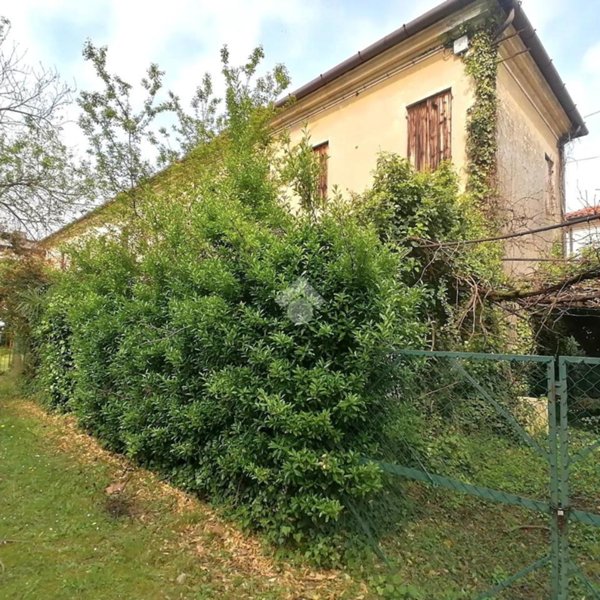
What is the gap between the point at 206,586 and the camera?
9.09 ft

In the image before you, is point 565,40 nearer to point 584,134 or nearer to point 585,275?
point 584,134

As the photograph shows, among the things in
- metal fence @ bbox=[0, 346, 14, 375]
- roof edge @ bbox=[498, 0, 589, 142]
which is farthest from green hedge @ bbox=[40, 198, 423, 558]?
metal fence @ bbox=[0, 346, 14, 375]

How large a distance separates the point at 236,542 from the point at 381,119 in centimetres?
791

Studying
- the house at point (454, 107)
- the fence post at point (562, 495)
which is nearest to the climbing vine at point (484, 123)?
the house at point (454, 107)

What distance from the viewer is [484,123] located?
694 centimetres

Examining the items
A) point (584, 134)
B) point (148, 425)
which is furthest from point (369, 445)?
point (584, 134)

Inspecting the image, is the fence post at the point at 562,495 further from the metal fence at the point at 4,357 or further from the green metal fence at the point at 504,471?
the metal fence at the point at 4,357

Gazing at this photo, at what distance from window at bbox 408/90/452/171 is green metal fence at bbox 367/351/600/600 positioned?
4393 millimetres

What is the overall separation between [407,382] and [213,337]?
1.61 metres

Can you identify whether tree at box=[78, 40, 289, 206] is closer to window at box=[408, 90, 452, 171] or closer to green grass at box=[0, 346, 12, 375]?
window at box=[408, 90, 452, 171]

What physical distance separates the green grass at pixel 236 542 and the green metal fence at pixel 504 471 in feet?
0.05

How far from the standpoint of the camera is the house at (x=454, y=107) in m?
6.97

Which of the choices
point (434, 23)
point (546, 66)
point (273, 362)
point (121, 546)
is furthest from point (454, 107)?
point (121, 546)

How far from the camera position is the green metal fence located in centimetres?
219
